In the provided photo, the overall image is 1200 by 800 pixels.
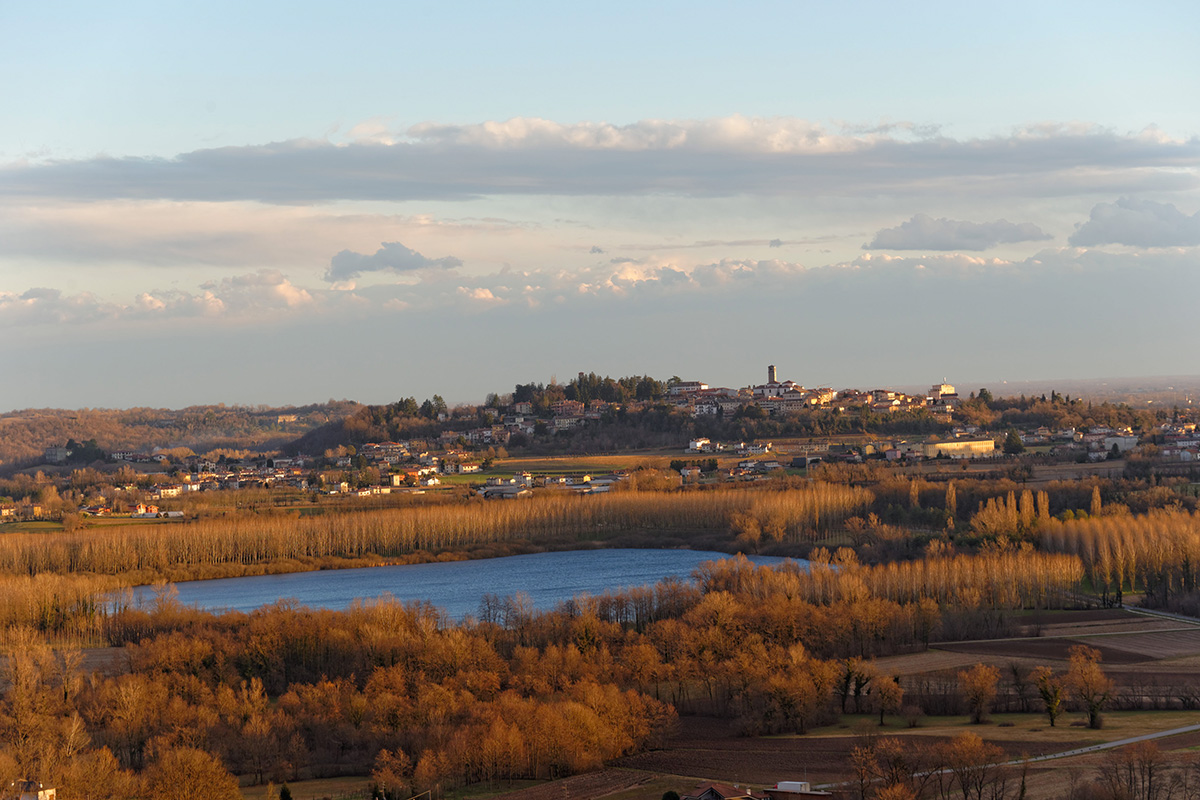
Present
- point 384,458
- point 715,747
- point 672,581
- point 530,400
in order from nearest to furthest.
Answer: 1. point 715,747
2. point 672,581
3. point 384,458
4. point 530,400

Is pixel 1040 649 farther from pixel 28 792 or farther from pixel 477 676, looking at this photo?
pixel 28 792

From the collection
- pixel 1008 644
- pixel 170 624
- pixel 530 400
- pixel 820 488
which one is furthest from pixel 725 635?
pixel 530 400

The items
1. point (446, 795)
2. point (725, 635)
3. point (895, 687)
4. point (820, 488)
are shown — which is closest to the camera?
point (446, 795)

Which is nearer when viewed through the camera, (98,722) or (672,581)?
(98,722)

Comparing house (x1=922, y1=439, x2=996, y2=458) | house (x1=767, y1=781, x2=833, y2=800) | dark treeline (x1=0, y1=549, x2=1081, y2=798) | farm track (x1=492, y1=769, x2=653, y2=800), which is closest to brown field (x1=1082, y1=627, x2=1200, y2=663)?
dark treeline (x1=0, y1=549, x2=1081, y2=798)

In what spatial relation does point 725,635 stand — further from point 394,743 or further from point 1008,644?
point 394,743

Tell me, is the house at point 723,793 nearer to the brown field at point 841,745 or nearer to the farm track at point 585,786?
the brown field at point 841,745
